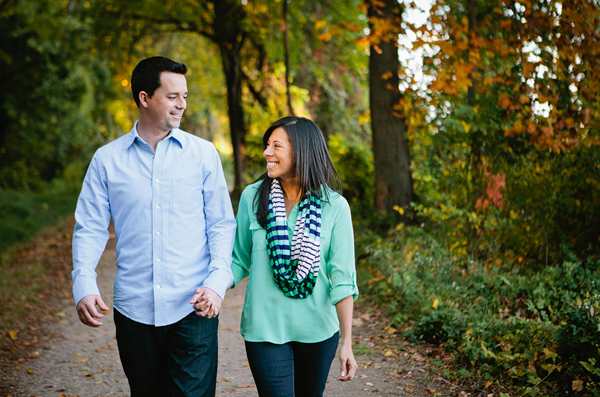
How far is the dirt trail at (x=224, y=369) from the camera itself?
14.9 ft

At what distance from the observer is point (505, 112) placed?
6680mm

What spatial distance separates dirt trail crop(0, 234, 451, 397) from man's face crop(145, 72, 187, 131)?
9.45 feet

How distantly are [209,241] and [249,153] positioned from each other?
12475 millimetres

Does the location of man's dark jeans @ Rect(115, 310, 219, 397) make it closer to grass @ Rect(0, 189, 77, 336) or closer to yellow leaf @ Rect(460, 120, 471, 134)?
grass @ Rect(0, 189, 77, 336)

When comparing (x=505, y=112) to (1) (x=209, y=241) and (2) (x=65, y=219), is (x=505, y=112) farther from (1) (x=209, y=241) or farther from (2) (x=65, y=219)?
(2) (x=65, y=219)

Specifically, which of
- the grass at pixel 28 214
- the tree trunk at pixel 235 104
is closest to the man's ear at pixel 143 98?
the grass at pixel 28 214

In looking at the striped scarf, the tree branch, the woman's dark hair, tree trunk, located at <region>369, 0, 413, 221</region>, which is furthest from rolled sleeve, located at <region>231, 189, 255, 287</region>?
the tree branch

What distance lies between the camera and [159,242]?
8.05 ft

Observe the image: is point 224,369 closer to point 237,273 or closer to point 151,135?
point 237,273

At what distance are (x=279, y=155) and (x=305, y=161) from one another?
127 mm

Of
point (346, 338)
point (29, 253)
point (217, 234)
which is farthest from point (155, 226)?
point (29, 253)

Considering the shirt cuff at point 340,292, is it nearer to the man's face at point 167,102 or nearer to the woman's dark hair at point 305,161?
the woman's dark hair at point 305,161

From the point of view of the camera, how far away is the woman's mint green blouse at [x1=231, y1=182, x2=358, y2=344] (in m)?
2.38

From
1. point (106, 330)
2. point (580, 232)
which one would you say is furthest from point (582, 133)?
point (106, 330)
